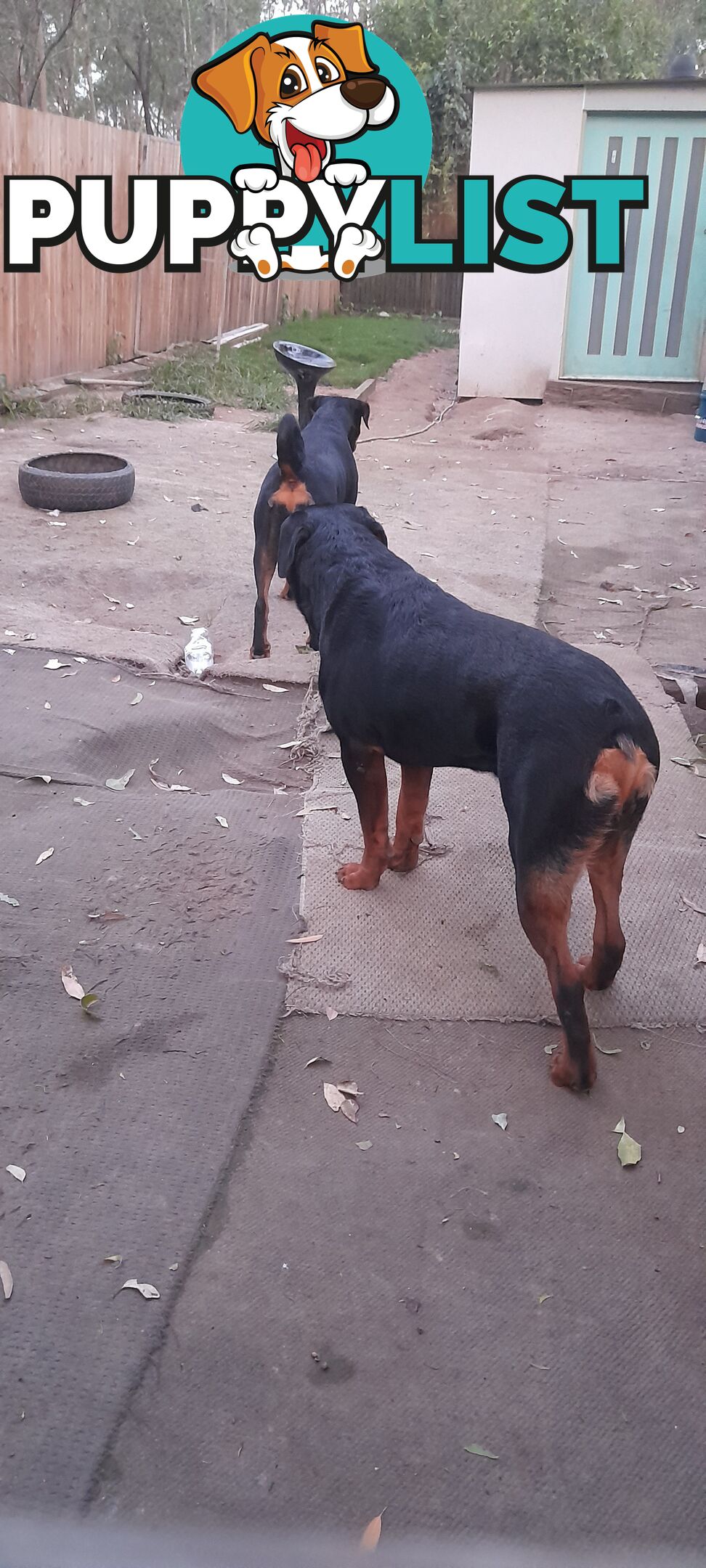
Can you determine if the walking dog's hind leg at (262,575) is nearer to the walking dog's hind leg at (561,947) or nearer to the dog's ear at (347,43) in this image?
the walking dog's hind leg at (561,947)

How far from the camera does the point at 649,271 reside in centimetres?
1348

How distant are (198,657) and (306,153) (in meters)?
20.0

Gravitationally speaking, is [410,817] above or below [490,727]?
below

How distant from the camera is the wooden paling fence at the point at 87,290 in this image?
11.4m

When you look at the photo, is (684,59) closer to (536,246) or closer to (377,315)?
(536,246)

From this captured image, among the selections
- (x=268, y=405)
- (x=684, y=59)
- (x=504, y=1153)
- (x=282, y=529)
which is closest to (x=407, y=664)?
(x=282, y=529)

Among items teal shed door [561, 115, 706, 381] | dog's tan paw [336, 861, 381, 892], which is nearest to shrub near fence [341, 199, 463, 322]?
teal shed door [561, 115, 706, 381]

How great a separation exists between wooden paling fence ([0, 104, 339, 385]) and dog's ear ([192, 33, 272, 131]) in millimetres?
5565

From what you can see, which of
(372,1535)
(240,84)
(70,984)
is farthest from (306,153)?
(372,1535)

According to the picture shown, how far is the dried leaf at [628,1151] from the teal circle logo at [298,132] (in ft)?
65.5

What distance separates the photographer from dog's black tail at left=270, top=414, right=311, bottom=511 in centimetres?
500

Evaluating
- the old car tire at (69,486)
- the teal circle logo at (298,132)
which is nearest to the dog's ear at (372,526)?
the old car tire at (69,486)

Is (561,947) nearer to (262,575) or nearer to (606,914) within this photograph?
(606,914)

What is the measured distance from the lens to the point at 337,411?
6324 mm
